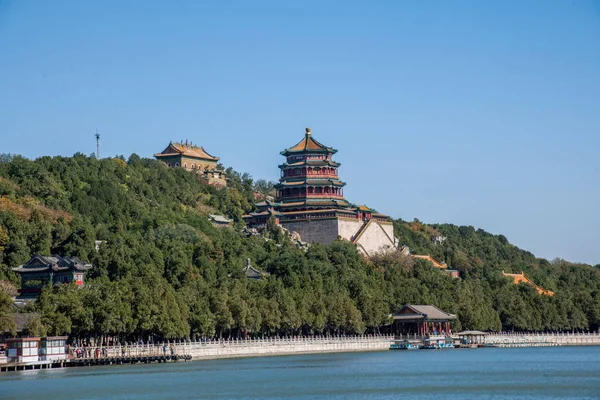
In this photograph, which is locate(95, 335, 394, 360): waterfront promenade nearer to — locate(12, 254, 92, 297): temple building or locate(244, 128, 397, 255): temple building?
locate(12, 254, 92, 297): temple building

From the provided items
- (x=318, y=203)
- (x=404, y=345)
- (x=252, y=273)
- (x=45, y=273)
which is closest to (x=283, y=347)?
(x=252, y=273)

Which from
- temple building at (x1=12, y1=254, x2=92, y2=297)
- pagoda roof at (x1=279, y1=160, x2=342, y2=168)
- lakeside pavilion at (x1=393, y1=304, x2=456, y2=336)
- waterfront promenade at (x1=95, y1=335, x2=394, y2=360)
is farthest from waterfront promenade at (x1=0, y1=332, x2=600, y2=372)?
pagoda roof at (x1=279, y1=160, x2=342, y2=168)

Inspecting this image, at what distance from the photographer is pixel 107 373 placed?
65.2m

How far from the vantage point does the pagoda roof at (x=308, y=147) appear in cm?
11869

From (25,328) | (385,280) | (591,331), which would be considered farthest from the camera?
(591,331)

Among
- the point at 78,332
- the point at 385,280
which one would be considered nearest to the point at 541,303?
the point at 385,280

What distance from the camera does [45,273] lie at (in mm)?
84500

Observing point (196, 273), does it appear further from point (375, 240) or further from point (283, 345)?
point (375, 240)

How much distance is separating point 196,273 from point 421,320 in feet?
63.1

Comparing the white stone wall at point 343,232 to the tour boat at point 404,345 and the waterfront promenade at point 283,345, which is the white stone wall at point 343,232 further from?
the tour boat at point 404,345

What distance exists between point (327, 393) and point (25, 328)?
23502 mm

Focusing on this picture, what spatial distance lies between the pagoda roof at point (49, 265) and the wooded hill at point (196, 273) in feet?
5.90

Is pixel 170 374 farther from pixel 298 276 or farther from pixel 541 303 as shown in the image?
pixel 541 303

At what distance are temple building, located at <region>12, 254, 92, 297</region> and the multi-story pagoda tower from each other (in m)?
36.0
